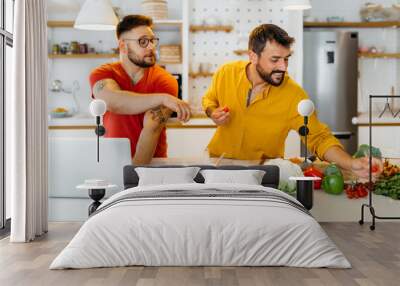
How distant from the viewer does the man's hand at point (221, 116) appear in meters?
7.02

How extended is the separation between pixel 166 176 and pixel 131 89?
1260 mm

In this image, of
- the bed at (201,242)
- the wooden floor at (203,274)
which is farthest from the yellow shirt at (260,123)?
the bed at (201,242)

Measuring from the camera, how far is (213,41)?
9016mm

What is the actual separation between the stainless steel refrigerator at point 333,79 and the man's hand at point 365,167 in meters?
1.91

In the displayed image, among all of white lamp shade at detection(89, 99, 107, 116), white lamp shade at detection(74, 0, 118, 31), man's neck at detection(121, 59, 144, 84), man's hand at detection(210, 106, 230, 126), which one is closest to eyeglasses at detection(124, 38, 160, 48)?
man's neck at detection(121, 59, 144, 84)

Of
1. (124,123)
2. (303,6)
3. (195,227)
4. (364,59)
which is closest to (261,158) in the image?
(124,123)

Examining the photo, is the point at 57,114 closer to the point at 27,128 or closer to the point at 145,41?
the point at 145,41

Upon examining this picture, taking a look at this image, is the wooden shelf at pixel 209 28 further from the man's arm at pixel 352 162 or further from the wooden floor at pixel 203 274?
the wooden floor at pixel 203 274

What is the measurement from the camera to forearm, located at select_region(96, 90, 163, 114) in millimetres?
7113

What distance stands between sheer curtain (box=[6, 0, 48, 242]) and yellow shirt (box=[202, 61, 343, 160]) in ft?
6.28

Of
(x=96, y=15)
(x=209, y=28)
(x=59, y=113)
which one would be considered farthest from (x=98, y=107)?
(x=209, y=28)

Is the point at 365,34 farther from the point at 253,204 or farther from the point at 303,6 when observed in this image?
the point at 253,204

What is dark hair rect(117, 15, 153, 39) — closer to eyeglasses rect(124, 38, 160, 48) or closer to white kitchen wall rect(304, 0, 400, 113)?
eyeglasses rect(124, 38, 160, 48)

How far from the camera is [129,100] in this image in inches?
280
